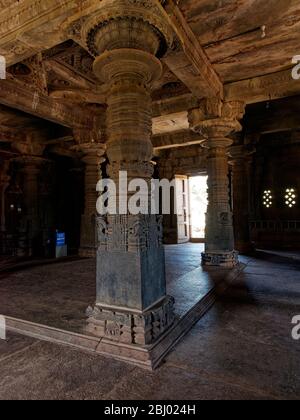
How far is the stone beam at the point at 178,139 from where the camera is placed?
920cm

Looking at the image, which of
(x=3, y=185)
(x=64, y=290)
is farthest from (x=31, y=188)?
(x=64, y=290)

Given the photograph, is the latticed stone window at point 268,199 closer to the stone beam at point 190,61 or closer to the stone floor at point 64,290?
the stone floor at point 64,290

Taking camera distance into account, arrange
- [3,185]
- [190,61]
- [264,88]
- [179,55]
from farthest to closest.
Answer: [3,185], [264,88], [190,61], [179,55]

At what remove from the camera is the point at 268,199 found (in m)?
11.5

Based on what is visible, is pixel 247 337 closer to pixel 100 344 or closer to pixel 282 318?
pixel 282 318

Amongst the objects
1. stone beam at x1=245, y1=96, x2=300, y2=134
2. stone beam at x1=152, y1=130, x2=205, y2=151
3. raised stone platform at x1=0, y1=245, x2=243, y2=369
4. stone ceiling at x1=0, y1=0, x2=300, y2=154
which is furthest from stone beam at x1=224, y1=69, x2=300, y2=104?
raised stone platform at x1=0, y1=245, x2=243, y2=369

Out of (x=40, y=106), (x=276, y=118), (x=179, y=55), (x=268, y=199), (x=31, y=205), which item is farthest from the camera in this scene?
(x=268, y=199)

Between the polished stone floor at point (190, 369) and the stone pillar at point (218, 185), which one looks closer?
the polished stone floor at point (190, 369)

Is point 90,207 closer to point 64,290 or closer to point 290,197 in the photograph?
point 64,290

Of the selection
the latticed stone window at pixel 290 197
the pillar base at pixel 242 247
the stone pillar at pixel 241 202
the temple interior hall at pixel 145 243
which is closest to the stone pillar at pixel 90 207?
the temple interior hall at pixel 145 243

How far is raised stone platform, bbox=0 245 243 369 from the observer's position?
104 inches

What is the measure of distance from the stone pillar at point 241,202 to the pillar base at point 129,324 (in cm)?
646

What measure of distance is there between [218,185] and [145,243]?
3973 millimetres

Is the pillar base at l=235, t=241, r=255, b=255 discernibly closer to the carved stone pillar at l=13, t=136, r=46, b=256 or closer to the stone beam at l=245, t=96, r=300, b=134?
the stone beam at l=245, t=96, r=300, b=134
